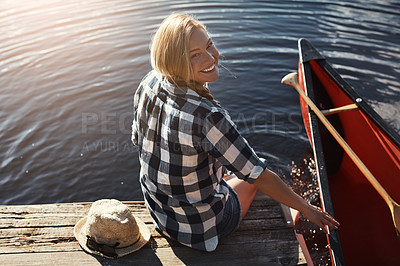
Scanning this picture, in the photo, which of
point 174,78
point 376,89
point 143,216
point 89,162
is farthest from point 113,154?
point 376,89

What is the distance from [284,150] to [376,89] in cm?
239

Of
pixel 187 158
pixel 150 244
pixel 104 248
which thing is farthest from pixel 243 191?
pixel 104 248

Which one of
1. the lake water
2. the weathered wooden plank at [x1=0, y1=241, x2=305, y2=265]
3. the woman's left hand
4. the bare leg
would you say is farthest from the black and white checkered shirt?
the lake water

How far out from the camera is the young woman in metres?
2.28

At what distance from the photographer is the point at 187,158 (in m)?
2.39

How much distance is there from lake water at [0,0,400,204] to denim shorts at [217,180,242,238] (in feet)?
6.71

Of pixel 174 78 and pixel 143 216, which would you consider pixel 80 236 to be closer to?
pixel 143 216

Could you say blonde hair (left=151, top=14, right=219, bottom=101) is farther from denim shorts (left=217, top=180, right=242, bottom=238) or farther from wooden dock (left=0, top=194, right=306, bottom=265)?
wooden dock (left=0, top=194, right=306, bottom=265)

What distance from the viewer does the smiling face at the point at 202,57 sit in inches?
89.9

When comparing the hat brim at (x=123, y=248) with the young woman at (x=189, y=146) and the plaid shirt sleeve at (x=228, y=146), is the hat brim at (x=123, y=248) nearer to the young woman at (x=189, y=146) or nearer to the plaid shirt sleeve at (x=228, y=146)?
the young woman at (x=189, y=146)

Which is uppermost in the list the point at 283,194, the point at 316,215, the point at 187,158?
the point at 187,158

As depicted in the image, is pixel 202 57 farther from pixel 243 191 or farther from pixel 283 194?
pixel 243 191

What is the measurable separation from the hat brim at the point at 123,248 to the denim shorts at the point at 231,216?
587 millimetres

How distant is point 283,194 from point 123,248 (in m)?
1.26
